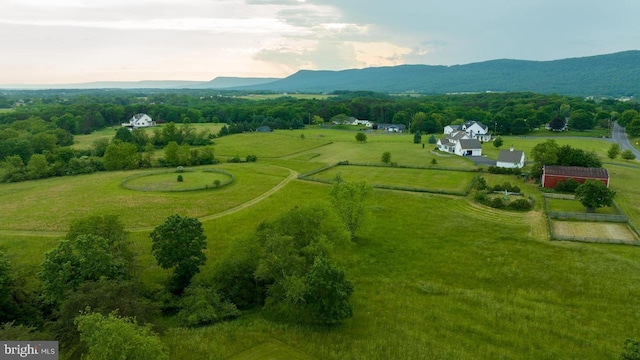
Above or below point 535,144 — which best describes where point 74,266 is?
below

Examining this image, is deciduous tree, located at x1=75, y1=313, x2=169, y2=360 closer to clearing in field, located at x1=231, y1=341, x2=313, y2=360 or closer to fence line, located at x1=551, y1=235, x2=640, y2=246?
clearing in field, located at x1=231, y1=341, x2=313, y2=360

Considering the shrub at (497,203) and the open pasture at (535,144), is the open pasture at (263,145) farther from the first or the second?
the shrub at (497,203)

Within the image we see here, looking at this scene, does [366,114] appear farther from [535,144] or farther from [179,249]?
[179,249]

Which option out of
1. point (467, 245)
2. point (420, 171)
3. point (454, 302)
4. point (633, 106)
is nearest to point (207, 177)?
point (420, 171)

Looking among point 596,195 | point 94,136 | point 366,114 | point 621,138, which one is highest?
point 366,114

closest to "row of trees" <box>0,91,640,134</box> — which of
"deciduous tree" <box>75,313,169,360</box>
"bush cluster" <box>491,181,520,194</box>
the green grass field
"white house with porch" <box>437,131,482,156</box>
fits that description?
"white house with porch" <box>437,131,482,156</box>

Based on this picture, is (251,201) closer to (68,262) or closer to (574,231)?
(68,262)

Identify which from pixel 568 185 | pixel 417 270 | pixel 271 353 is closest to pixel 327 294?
pixel 271 353
